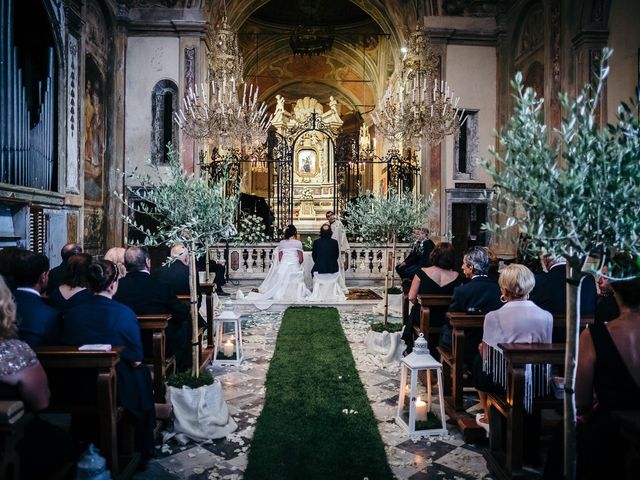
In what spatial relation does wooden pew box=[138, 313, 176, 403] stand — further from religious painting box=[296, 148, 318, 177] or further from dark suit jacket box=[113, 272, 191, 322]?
religious painting box=[296, 148, 318, 177]

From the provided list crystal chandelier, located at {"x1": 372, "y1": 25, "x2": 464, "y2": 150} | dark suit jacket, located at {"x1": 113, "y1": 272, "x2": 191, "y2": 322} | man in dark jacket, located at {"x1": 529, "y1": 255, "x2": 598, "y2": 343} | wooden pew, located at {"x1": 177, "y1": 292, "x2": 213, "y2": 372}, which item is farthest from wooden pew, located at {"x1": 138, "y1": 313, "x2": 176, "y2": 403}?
crystal chandelier, located at {"x1": 372, "y1": 25, "x2": 464, "y2": 150}

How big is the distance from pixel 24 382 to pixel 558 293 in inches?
167

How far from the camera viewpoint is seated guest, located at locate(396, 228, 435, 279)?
886 cm

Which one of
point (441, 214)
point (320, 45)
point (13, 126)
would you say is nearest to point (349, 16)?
point (320, 45)

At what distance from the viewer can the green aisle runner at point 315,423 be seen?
3.64 meters

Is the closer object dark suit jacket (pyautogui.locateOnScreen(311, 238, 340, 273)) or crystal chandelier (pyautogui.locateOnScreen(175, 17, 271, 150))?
dark suit jacket (pyautogui.locateOnScreen(311, 238, 340, 273))

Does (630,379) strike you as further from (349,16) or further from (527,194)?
(349,16)

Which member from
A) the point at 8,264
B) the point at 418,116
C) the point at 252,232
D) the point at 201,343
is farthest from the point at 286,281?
the point at 8,264

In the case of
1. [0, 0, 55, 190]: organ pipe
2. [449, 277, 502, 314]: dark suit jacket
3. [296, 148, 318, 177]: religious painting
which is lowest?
[449, 277, 502, 314]: dark suit jacket

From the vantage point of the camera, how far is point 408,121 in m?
11.2

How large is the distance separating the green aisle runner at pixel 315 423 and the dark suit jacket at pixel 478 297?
4.13ft

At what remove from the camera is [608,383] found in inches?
99.1

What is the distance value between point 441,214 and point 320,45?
8.49m

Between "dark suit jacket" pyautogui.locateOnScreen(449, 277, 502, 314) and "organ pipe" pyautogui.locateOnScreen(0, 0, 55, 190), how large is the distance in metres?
5.71
